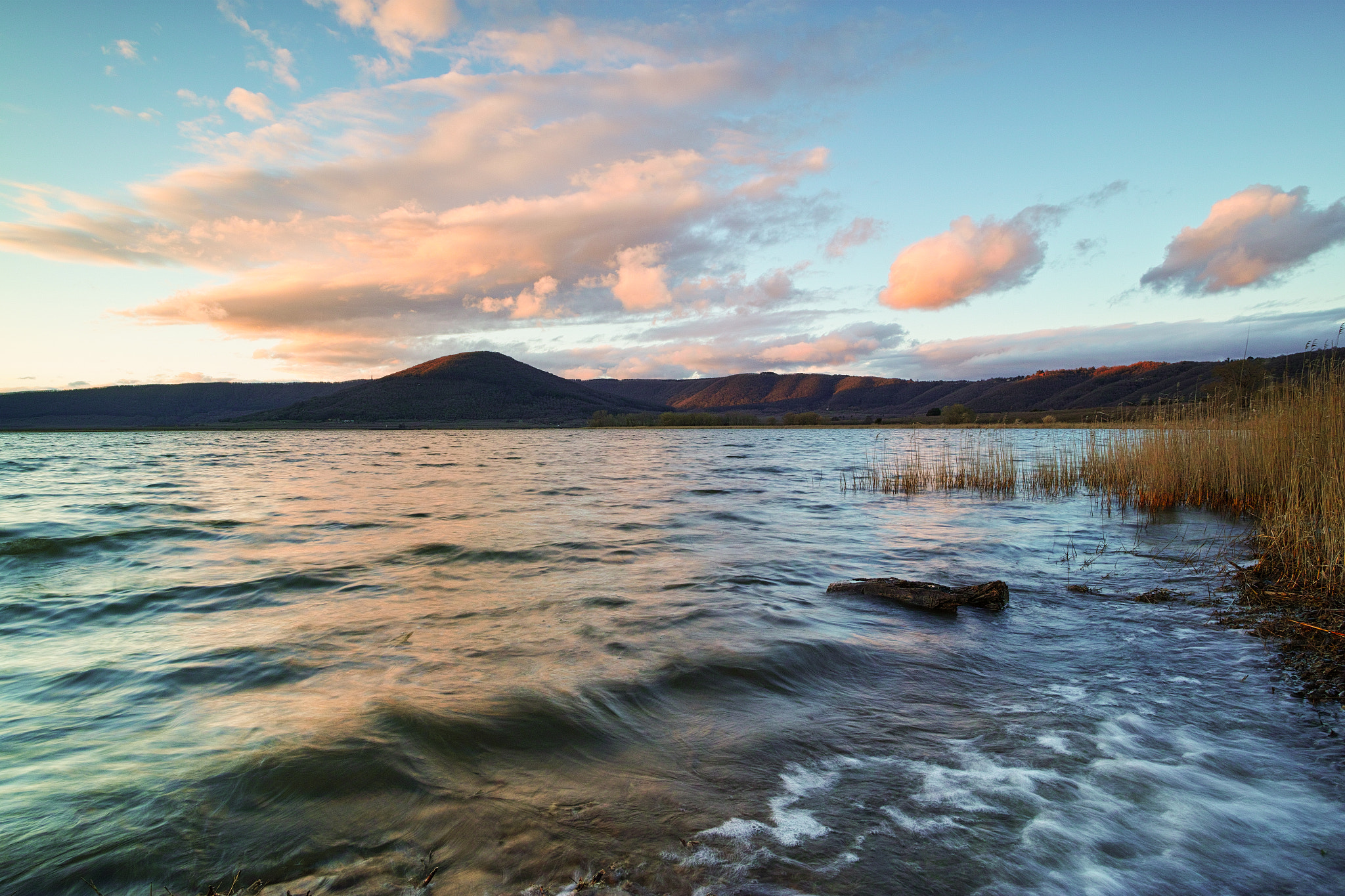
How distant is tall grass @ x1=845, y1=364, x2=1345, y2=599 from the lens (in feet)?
23.3

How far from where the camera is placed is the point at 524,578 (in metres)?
9.27

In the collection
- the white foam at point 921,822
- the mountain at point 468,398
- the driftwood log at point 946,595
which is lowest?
the driftwood log at point 946,595

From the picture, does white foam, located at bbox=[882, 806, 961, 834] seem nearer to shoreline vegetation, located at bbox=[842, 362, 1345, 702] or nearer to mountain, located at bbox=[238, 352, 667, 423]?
shoreline vegetation, located at bbox=[842, 362, 1345, 702]

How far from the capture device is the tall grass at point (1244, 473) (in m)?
7.10

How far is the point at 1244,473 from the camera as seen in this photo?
12.8m

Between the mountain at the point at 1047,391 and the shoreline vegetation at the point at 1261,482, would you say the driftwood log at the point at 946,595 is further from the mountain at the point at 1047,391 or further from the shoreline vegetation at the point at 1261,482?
the mountain at the point at 1047,391

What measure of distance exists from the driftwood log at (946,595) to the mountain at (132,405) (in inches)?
6905

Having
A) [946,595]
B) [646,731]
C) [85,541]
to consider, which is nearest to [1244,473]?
[946,595]

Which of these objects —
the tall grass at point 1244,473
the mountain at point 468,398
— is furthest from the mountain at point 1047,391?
the tall grass at point 1244,473

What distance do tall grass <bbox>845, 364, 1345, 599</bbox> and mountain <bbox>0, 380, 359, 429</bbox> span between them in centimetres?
17319

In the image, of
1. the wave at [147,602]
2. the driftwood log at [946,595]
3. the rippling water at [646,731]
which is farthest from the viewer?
the wave at [147,602]

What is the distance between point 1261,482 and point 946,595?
9.57 meters

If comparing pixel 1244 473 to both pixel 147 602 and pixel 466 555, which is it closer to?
pixel 466 555

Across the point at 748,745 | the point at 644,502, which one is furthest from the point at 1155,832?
the point at 644,502
